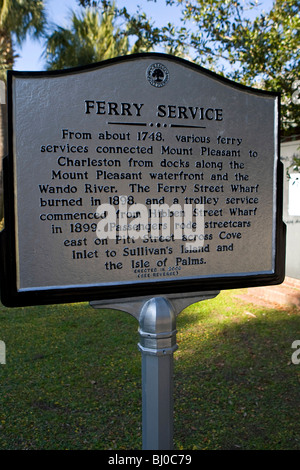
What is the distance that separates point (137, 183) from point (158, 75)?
529mm

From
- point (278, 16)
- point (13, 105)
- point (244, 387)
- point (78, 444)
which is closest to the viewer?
point (13, 105)

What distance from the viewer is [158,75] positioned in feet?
6.58

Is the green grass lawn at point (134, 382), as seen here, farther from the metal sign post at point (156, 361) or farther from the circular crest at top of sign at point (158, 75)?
the circular crest at top of sign at point (158, 75)

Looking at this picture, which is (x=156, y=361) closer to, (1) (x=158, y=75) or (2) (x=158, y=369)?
(2) (x=158, y=369)

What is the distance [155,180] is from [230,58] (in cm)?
371

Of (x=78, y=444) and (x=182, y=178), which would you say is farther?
(x=78, y=444)

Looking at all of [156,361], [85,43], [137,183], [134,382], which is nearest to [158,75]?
[137,183]

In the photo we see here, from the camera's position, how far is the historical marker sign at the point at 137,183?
1847 mm

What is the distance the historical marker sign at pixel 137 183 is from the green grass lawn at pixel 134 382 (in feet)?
4.41

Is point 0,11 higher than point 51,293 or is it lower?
higher

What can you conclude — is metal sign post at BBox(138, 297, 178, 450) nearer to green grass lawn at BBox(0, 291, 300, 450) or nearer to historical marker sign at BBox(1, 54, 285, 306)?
historical marker sign at BBox(1, 54, 285, 306)

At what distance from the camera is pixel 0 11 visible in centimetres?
1177

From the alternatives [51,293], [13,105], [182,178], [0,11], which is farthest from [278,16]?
[0,11]

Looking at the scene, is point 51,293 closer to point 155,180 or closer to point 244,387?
point 155,180
